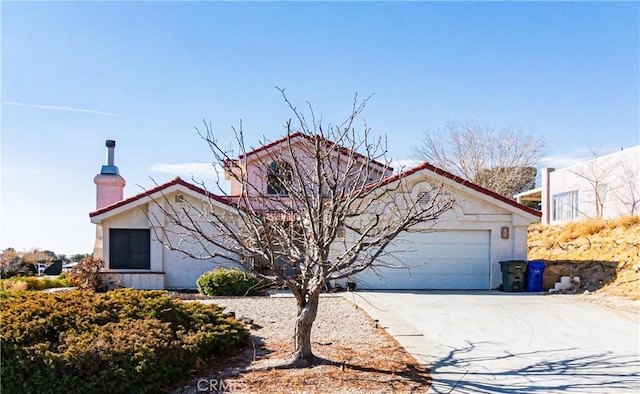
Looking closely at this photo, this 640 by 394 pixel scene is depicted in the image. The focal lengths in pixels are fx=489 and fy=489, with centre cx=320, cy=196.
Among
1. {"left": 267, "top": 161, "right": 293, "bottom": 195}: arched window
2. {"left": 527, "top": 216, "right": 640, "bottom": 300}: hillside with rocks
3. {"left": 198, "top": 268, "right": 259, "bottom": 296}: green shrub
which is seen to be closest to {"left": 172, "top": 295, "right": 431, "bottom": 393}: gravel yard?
{"left": 267, "top": 161, "right": 293, "bottom": 195}: arched window

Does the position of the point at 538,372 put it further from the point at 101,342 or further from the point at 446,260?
the point at 446,260

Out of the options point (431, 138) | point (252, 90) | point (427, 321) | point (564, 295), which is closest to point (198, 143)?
point (252, 90)

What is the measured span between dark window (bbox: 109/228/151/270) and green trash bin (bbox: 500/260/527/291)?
12.2 m

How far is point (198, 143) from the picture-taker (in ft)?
28.6

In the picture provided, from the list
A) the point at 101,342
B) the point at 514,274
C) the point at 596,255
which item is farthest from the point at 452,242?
the point at 101,342

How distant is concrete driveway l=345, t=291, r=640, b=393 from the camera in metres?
6.44

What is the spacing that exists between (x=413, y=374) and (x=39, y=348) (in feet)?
15.7

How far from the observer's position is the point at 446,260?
658 inches

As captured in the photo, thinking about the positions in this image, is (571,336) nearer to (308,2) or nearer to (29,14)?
(308,2)

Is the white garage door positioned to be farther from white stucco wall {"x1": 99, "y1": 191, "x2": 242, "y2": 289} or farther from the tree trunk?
the tree trunk

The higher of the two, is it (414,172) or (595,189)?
(414,172)

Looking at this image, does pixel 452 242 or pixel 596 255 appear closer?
pixel 452 242

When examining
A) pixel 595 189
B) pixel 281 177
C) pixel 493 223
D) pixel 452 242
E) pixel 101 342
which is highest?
pixel 595 189

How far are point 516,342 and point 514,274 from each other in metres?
7.81
